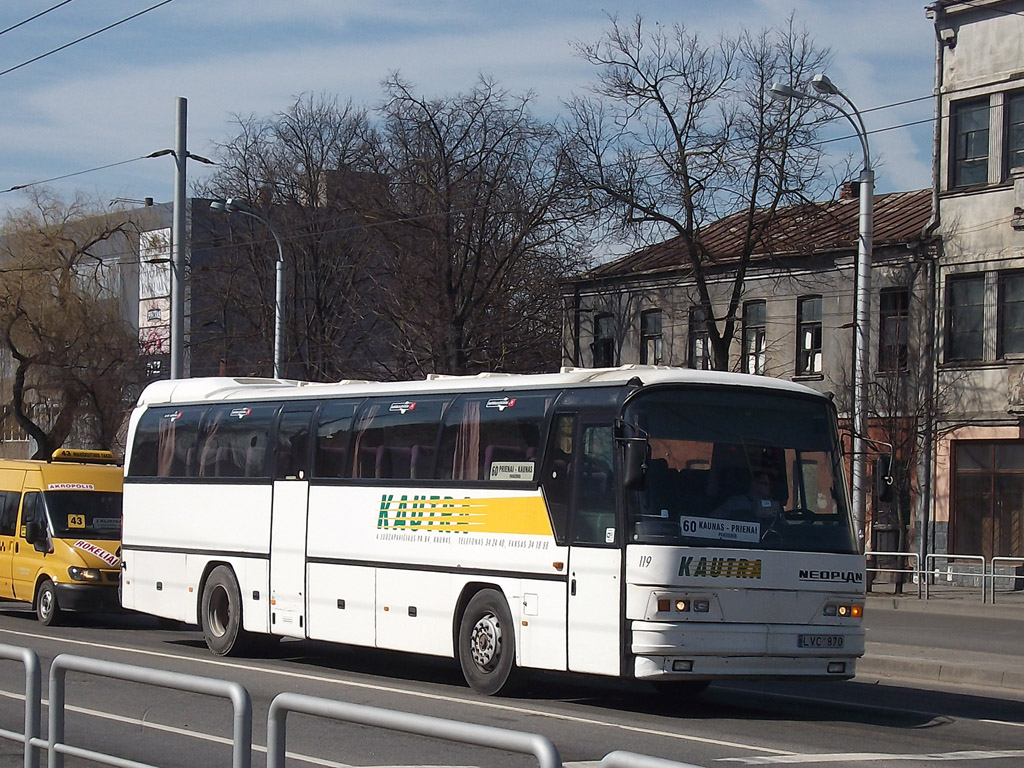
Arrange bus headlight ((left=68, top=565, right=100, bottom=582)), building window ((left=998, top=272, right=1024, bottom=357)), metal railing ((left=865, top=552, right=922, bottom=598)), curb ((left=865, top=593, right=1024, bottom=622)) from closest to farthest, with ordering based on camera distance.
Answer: bus headlight ((left=68, top=565, right=100, bottom=582)) → curb ((left=865, top=593, right=1024, bottom=622)) → metal railing ((left=865, top=552, right=922, bottom=598)) → building window ((left=998, top=272, right=1024, bottom=357))

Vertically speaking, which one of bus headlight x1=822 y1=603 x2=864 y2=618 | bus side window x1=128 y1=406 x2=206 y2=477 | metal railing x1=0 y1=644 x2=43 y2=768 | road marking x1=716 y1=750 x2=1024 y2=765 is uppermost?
bus side window x1=128 y1=406 x2=206 y2=477

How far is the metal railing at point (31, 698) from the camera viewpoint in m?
7.27

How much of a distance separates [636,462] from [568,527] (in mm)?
1209

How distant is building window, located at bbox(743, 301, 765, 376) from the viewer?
40.0 meters

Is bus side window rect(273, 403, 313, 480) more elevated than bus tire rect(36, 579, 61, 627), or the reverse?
bus side window rect(273, 403, 313, 480)

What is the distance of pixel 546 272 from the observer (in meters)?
42.3

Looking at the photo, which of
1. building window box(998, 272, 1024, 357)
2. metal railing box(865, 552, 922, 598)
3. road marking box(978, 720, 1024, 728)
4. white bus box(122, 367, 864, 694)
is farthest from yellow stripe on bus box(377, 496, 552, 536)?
building window box(998, 272, 1024, 357)

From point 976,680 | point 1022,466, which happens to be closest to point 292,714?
point 976,680

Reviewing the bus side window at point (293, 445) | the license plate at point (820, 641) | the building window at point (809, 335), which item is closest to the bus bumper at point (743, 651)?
the license plate at point (820, 641)

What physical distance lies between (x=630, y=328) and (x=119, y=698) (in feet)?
121

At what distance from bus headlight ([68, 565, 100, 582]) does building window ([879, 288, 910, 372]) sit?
21.4 m

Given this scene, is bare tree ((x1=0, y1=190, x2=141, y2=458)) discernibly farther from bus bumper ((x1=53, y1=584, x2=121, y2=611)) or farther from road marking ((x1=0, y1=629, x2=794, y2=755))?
road marking ((x1=0, y1=629, x2=794, y2=755))

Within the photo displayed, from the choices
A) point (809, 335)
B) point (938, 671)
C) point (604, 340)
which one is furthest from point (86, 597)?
point (604, 340)

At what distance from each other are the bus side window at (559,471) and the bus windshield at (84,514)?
35.2ft
